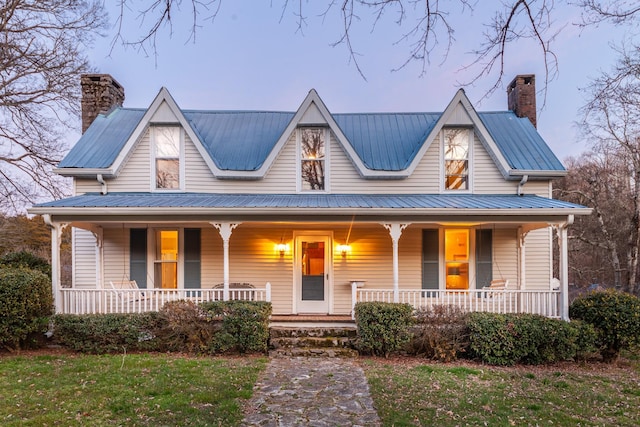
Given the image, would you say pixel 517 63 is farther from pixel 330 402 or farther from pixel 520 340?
pixel 520 340

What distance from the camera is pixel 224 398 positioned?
→ 571 centimetres

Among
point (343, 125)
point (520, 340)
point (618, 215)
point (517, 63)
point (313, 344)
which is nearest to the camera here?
point (517, 63)

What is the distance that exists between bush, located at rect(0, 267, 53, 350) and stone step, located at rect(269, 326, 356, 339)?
523 centimetres

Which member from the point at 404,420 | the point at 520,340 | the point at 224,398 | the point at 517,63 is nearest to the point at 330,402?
the point at 404,420

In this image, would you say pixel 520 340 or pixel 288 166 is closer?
pixel 520 340

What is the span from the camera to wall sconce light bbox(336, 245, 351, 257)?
1088 centimetres

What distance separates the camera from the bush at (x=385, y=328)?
816 cm

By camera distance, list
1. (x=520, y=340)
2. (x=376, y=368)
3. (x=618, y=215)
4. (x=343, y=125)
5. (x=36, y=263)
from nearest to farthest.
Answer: (x=376, y=368), (x=520, y=340), (x=36, y=263), (x=343, y=125), (x=618, y=215)

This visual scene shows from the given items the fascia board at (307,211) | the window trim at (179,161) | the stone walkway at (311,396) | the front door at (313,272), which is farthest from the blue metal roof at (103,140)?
the stone walkway at (311,396)

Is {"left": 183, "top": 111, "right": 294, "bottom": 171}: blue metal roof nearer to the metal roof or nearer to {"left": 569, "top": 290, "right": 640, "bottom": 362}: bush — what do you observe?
the metal roof

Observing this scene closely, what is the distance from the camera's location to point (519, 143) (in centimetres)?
1149

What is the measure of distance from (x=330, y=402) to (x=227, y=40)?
5239 mm

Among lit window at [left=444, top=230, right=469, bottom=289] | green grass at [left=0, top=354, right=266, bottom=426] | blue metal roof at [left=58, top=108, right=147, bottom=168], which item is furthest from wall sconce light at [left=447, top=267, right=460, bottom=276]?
blue metal roof at [left=58, top=108, right=147, bottom=168]

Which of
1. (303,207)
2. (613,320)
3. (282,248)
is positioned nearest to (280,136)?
(303,207)
